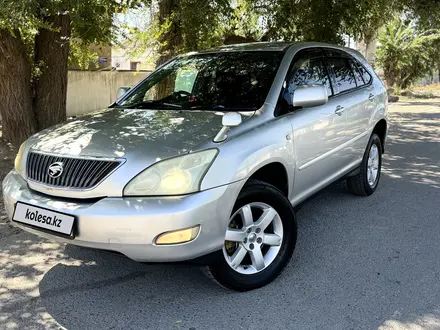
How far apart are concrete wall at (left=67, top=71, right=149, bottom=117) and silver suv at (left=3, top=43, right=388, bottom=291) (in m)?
11.4

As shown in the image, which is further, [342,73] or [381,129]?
[381,129]

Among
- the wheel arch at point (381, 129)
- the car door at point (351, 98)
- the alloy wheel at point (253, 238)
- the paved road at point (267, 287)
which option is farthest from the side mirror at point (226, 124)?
the wheel arch at point (381, 129)

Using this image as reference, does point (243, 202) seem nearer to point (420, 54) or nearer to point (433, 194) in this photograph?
point (433, 194)

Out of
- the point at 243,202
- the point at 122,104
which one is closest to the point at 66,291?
the point at 243,202

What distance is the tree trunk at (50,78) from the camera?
22.0 feet

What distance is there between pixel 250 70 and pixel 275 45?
1.87ft

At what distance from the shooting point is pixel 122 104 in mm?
4609

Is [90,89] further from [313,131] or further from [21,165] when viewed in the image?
[313,131]

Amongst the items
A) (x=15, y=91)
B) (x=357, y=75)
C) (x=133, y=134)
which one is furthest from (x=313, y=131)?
(x=15, y=91)

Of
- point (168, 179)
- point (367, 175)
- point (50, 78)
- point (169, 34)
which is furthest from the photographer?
point (169, 34)

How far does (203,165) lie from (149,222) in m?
0.51

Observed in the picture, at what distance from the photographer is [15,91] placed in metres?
6.55

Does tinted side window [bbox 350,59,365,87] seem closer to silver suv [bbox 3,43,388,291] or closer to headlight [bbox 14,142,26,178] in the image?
silver suv [bbox 3,43,388,291]
